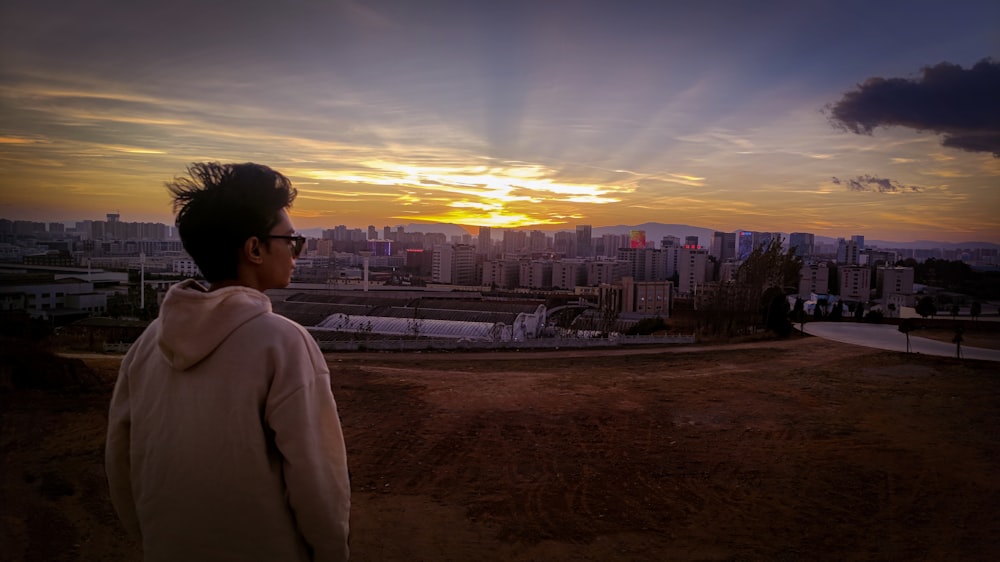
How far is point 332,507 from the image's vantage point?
4.37ft

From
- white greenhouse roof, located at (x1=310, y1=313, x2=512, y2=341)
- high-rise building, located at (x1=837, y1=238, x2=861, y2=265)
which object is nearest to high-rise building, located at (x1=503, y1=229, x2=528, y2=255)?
high-rise building, located at (x1=837, y1=238, x2=861, y2=265)

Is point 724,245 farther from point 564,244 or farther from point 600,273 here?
point 600,273

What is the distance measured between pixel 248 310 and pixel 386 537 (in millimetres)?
3745

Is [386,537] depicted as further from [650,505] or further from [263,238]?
[263,238]

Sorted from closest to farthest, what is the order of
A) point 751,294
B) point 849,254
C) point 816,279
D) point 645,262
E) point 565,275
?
1. point 751,294
2. point 816,279
3. point 565,275
4. point 849,254
5. point 645,262

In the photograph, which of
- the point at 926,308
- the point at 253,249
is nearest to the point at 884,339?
the point at 926,308

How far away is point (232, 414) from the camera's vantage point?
1.28 meters

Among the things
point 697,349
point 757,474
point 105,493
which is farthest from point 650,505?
point 697,349

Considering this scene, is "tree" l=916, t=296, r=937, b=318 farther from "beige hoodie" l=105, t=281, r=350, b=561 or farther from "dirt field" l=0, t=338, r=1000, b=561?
"beige hoodie" l=105, t=281, r=350, b=561

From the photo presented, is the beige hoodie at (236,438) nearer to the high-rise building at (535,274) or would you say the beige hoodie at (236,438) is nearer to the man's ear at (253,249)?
the man's ear at (253,249)

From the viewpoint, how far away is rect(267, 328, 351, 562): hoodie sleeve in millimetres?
1262

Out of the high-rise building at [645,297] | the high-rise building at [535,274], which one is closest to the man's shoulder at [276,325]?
the high-rise building at [645,297]

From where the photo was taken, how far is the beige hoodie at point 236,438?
49.9 inches

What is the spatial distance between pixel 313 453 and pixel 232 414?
0.62 ft
